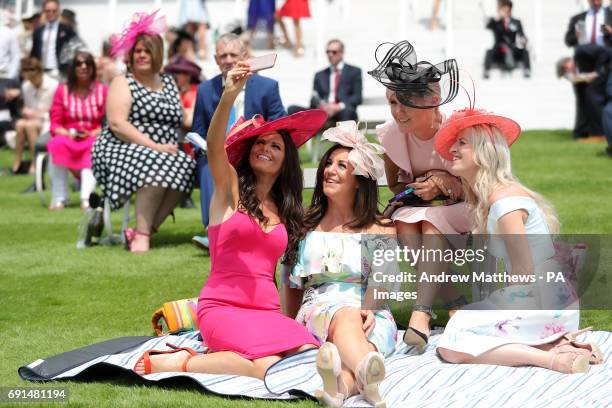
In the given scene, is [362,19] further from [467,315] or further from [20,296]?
[467,315]

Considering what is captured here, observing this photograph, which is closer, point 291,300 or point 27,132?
point 291,300

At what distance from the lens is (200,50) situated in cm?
2230

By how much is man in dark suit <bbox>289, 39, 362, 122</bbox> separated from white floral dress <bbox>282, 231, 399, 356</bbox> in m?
9.59

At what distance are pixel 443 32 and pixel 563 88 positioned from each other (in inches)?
121

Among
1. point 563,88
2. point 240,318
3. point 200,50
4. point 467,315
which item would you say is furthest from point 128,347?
point 200,50

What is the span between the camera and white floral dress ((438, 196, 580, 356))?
19.7 feet

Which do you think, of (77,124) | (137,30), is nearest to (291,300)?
(137,30)

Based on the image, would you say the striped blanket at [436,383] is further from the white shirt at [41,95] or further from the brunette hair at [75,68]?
the white shirt at [41,95]

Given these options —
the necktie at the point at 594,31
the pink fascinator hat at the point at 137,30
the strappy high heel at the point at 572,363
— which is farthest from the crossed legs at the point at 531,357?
the necktie at the point at 594,31

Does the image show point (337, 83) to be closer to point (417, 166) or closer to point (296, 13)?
point (296, 13)

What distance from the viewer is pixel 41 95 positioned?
1655 centimetres

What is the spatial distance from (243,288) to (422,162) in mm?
1441

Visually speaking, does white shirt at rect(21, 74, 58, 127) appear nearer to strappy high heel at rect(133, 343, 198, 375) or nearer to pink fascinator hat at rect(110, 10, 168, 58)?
pink fascinator hat at rect(110, 10, 168, 58)

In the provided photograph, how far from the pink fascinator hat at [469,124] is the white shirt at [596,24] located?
11023 millimetres
